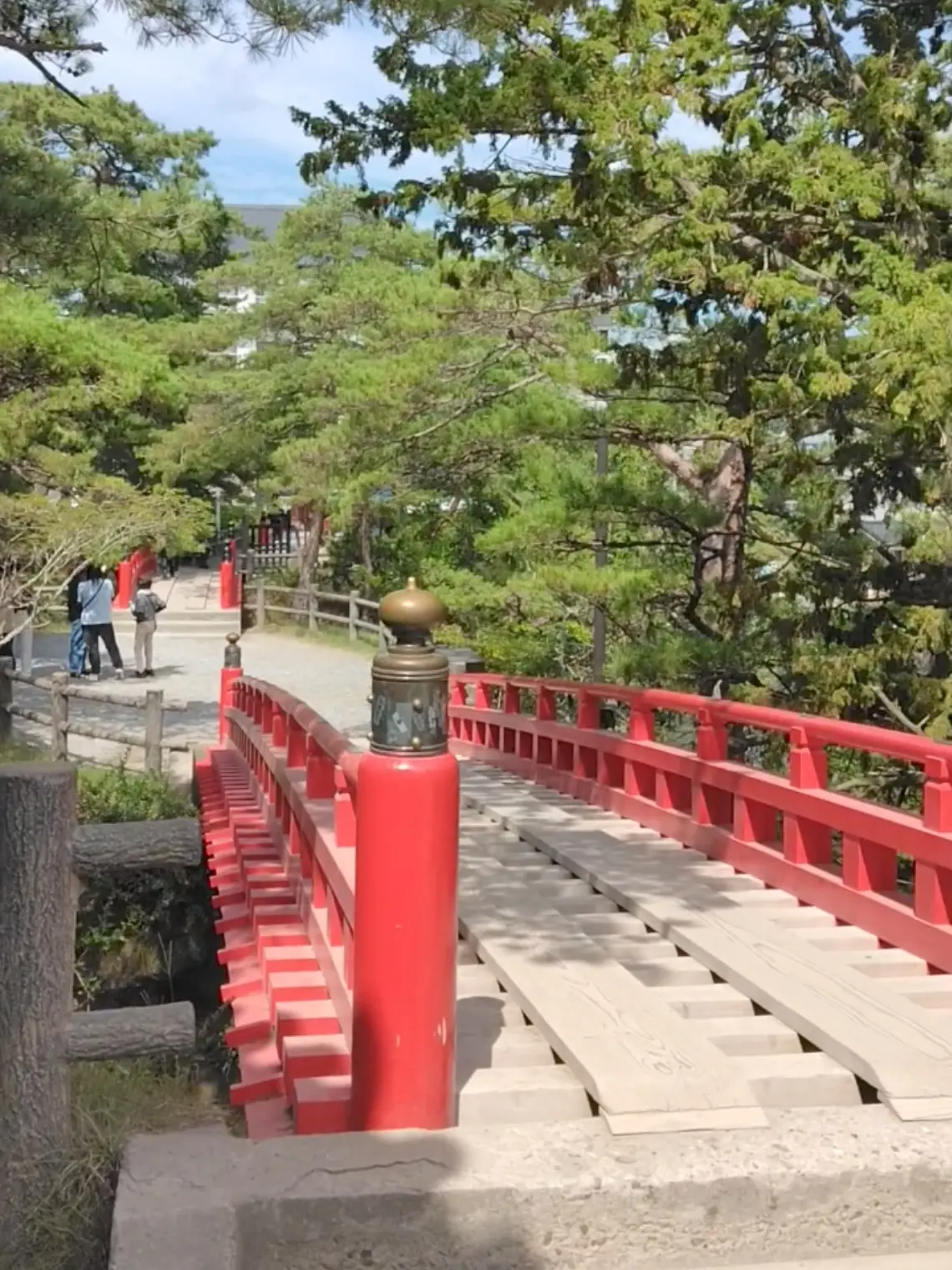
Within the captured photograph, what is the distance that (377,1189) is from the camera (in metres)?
2.66

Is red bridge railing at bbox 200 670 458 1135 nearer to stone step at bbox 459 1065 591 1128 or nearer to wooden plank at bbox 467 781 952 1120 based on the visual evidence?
stone step at bbox 459 1065 591 1128

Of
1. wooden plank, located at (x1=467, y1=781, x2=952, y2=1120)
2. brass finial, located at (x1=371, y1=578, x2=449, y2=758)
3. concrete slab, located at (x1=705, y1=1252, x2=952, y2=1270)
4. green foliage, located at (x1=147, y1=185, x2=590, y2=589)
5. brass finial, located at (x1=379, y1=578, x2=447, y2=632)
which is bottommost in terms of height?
concrete slab, located at (x1=705, y1=1252, x2=952, y2=1270)

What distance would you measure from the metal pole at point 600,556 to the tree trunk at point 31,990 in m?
8.99

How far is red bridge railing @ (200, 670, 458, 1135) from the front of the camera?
2.82m

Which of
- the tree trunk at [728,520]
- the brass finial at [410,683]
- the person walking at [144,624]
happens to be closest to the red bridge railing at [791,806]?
the brass finial at [410,683]

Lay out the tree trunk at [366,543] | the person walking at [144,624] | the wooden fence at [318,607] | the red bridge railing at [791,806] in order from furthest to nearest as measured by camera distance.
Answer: the tree trunk at [366,543] → the wooden fence at [318,607] → the person walking at [144,624] → the red bridge railing at [791,806]

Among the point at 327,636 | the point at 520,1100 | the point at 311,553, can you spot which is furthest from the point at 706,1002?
the point at 311,553

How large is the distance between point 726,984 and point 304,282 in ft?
69.5


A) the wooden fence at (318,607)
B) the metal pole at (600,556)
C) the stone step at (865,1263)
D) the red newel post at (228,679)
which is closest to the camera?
the stone step at (865,1263)

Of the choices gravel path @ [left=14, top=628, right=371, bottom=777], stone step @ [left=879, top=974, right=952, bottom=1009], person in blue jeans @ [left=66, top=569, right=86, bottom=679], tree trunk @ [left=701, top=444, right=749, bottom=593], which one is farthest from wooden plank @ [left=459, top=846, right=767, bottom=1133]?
person in blue jeans @ [left=66, top=569, right=86, bottom=679]

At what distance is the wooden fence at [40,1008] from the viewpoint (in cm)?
290

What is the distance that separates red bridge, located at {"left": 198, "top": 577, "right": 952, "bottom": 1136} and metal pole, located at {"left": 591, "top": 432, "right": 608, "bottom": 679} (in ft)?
16.5

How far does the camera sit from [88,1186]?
289cm

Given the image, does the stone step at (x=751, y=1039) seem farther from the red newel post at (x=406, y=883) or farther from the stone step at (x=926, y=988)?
the red newel post at (x=406, y=883)
